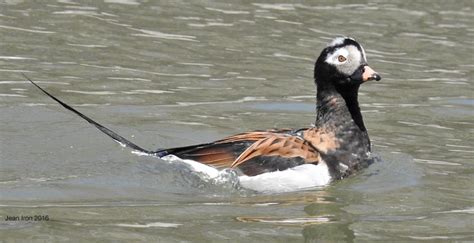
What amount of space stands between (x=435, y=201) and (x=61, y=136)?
12.8ft

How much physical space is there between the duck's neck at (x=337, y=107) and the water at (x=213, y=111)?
486 mm

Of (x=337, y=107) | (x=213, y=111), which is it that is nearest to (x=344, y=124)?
(x=337, y=107)

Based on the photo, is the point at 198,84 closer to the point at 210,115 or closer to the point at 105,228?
the point at 210,115

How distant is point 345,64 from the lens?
10820mm

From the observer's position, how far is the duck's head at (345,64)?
35.4 feet

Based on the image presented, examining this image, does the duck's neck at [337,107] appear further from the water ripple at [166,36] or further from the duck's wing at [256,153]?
the water ripple at [166,36]

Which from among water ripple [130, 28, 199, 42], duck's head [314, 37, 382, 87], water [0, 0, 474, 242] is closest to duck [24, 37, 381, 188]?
duck's head [314, 37, 382, 87]

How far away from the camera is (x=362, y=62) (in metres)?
10.8

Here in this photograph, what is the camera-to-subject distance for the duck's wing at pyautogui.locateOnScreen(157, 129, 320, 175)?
1038 cm

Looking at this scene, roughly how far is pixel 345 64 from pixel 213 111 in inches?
92.5

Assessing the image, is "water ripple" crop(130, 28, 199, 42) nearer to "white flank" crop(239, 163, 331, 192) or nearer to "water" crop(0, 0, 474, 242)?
"water" crop(0, 0, 474, 242)

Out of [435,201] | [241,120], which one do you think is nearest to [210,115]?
[241,120]

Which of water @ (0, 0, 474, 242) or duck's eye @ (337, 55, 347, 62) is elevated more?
duck's eye @ (337, 55, 347, 62)

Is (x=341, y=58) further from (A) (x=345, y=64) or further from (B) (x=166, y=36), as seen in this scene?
(B) (x=166, y=36)
